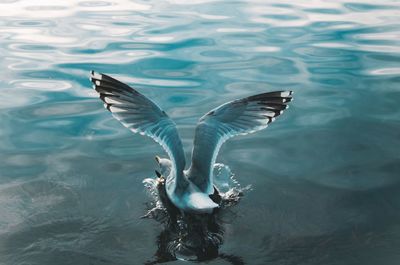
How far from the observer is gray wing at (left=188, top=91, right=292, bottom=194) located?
675 centimetres

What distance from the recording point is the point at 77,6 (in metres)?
21.7

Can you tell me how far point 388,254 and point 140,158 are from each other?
144 inches

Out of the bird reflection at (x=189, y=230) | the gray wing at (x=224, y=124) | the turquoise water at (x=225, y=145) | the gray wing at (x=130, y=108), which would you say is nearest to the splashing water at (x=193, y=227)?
the bird reflection at (x=189, y=230)

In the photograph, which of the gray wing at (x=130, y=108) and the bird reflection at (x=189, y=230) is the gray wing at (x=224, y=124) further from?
the gray wing at (x=130, y=108)

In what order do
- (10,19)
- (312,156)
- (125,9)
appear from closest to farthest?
1. (312,156)
2. (10,19)
3. (125,9)

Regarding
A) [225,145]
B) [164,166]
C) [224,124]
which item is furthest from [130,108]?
[225,145]

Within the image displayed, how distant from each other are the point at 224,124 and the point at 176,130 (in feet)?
2.56

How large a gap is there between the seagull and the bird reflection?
108 millimetres

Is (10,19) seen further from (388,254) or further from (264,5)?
(388,254)

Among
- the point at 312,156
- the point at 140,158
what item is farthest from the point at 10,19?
the point at 312,156

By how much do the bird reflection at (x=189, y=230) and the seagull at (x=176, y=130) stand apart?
0.11 meters

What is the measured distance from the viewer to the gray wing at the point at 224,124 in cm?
675

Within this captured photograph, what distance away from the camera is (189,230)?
19.3ft

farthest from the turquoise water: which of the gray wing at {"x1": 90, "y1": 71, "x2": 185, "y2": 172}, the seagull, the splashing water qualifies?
the gray wing at {"x1": 90, "y1": 71, "x2": 185, "y2": 172}
